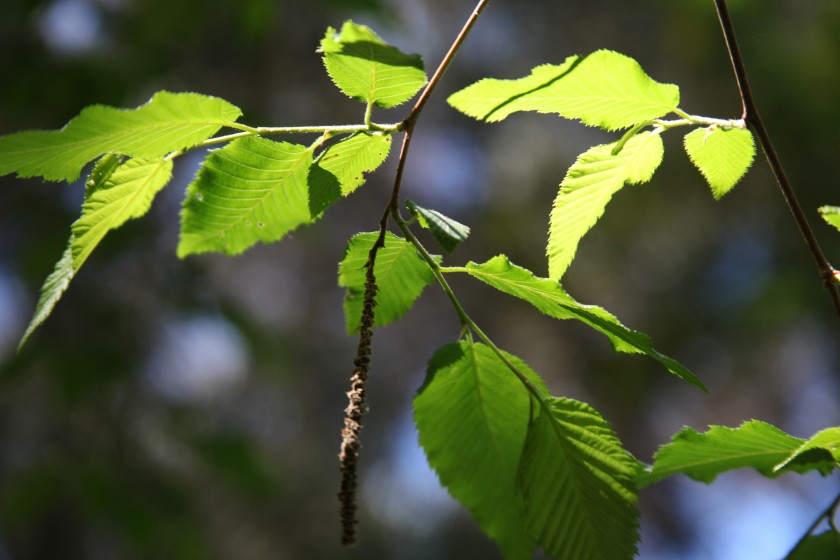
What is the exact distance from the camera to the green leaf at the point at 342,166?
0.58 meters

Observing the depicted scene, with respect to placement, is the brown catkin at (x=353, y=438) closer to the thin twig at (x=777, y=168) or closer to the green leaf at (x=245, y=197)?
the green leaf at (x=245, y=197)

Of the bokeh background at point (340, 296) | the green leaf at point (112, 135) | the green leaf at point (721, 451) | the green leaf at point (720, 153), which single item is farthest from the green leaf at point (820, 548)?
the bokeh background at point (340, 296)

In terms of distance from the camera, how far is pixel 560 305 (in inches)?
22.8

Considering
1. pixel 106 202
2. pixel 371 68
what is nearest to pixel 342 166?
pixel 371 68

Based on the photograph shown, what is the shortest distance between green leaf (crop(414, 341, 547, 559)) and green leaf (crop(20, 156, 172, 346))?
0.26m

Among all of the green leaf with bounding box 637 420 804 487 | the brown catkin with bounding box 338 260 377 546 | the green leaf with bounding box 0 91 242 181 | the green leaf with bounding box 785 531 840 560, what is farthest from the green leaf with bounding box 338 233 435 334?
the green leaf with bounding box 785 531 840 560

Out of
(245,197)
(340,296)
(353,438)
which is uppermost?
(245,197)

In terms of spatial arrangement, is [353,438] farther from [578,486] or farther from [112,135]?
[112,135]

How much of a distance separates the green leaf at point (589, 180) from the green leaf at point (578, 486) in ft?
0.43

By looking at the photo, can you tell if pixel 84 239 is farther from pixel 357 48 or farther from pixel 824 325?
pixel 824 325

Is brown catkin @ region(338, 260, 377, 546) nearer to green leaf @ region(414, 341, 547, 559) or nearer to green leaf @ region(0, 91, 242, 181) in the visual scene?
green leaf @ region(414, 341, 547, 559)

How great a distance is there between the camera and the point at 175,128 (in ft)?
1.85

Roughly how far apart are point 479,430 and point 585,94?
280mm

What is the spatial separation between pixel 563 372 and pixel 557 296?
16.0ft
